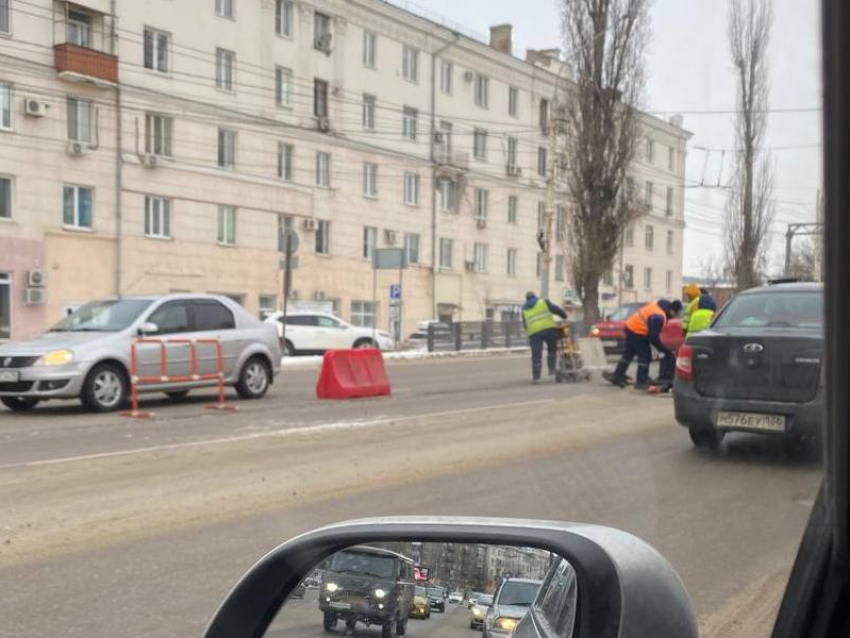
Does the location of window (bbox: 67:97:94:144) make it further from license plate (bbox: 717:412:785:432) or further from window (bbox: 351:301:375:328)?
license plate (bbox: 717:412:785:432)

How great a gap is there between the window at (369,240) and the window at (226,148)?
7.88 meters

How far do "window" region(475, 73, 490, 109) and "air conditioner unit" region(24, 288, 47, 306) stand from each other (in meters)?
21.2

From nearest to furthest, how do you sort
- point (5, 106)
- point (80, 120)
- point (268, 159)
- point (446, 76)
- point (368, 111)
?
point (5, 106)
point (80, 120)
point (268, 159)
point (368, 111)
point (446, 76)

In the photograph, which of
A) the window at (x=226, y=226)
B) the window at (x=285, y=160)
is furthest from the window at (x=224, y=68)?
the window at (x=226, y=226)

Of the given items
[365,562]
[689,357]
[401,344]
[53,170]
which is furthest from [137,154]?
[365,562]

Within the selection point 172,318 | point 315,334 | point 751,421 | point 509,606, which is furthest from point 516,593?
point 315,334

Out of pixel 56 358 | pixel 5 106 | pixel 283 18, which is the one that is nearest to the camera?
Result: pixel 56 358

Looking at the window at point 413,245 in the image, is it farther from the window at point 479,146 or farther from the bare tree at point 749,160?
the bare tree at point 749,160

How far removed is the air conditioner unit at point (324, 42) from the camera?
34906 millimetres

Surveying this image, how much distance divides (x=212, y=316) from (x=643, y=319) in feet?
21.3

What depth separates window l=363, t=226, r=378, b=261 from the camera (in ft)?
130

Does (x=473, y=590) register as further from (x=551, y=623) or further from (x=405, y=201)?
(x=405, y=201)

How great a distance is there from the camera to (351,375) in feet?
47.8

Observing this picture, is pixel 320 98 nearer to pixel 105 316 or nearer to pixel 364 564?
pixel 105 316
